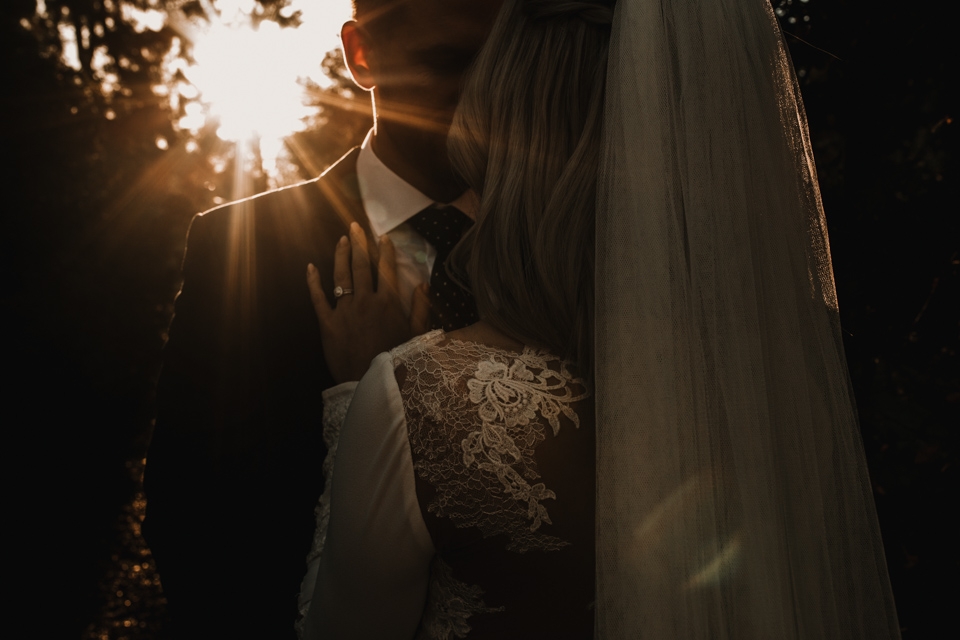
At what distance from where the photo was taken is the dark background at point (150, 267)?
2.36m

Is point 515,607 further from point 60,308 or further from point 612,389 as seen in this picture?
point 60,308

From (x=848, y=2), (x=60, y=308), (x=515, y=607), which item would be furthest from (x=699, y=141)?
(x=60, y=308)

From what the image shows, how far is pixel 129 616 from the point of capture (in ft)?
17.9

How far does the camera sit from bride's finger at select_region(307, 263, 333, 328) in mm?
2082

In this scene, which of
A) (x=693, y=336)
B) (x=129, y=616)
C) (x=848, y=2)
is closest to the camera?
(x=693, y=336)

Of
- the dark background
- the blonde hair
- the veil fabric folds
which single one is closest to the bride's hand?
the blonde hair

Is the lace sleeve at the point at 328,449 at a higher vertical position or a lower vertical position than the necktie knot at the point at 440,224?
lower

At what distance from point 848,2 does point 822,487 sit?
6.19ft

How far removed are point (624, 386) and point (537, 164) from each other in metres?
0.56

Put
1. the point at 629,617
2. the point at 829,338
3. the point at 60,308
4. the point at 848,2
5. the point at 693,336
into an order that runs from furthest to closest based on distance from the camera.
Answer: the point at 60,308
the point at 848,2
the point at 829,338
the point at 693,336
the point at 629,617

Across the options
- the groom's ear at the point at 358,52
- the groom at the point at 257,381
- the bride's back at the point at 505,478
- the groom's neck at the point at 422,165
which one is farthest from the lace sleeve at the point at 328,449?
the groom's ear at the point at 358,52

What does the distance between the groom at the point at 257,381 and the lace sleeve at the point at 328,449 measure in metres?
0.15

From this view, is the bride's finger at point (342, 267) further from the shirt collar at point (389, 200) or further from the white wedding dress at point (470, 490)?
the white wedding dress at point (470, 490)

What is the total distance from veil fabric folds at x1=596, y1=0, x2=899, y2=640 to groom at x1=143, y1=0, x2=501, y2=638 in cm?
108
